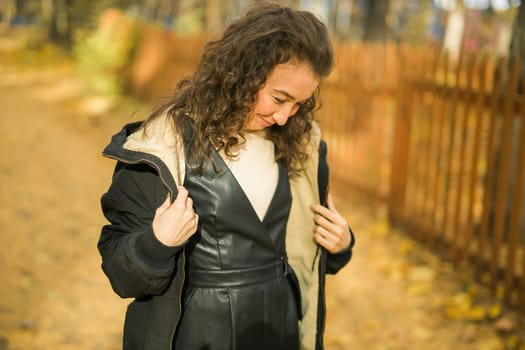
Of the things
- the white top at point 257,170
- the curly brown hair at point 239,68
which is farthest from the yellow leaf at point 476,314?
the curly brown hair at point 239,68

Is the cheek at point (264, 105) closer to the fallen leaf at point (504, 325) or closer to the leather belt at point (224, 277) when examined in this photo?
the leather belt at point (224, 277)

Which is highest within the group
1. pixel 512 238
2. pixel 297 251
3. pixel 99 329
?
pixel 297 251

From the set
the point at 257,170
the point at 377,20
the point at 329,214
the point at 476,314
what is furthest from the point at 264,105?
the point at 377,20

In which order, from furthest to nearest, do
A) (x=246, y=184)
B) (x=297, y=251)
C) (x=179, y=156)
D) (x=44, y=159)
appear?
(x=44, y=159)
(x=297, y=251)
(x=246, y=184)
(x=179, y=156)

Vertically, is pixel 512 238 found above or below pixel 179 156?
below

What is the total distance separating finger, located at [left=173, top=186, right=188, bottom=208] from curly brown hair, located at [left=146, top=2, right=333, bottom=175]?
12 cm

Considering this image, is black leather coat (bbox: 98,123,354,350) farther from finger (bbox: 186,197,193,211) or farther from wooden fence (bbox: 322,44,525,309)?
wooden fence (bbox: 322,44,525,309)

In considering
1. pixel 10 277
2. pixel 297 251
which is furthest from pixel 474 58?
pixel 10 277

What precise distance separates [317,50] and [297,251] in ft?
2.29

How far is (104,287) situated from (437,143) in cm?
358

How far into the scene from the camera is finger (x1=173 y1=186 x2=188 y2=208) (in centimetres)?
167

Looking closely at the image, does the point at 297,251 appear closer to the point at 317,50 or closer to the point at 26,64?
the point at 317,50

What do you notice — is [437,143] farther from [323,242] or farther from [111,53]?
[111,53]

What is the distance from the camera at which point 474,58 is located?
4.86 metres
